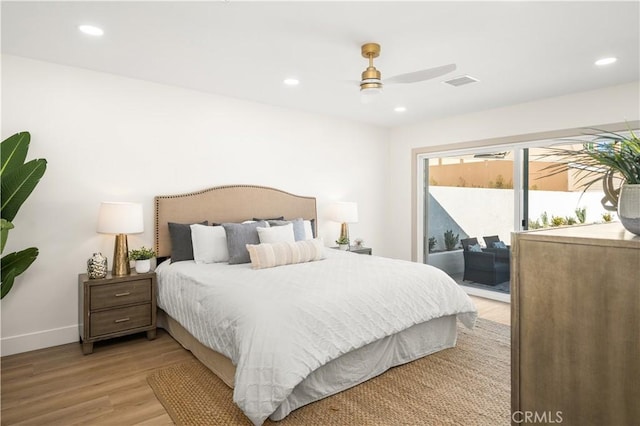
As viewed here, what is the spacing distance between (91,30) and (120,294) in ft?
6.92

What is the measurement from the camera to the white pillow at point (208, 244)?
12.1 ft

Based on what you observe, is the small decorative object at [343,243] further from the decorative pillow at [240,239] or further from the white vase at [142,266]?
the white vase at [142,266]

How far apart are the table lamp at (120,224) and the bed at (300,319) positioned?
14.0 inches

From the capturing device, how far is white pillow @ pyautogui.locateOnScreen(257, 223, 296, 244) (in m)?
3.82

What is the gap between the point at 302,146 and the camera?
5156 mm

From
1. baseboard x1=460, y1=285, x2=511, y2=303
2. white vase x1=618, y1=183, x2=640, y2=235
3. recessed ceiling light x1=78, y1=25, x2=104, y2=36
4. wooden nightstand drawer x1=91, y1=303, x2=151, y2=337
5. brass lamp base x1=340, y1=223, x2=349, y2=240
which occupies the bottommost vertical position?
baseboard x1=460, y1=285, x2=511, y2=303

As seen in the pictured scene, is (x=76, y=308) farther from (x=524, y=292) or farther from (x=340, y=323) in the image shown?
(x=524, y=292)

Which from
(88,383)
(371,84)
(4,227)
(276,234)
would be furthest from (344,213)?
(4,227)

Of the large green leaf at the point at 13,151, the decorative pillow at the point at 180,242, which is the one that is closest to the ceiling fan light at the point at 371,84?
the decorative pillow at the point at 180,242

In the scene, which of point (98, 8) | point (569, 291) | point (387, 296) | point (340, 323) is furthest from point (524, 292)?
point (98, 8)

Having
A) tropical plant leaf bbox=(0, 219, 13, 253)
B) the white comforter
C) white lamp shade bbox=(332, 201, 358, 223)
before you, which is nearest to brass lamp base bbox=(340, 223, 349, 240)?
white lamp shade bbox=(332, 201, 358, 223)

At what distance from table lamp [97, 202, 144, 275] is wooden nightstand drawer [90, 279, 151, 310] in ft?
0.53

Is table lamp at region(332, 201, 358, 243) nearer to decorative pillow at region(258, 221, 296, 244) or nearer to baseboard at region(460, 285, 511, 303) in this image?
decorative pillow at region(258, 221, 296, 244)

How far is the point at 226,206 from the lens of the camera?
171 inches
